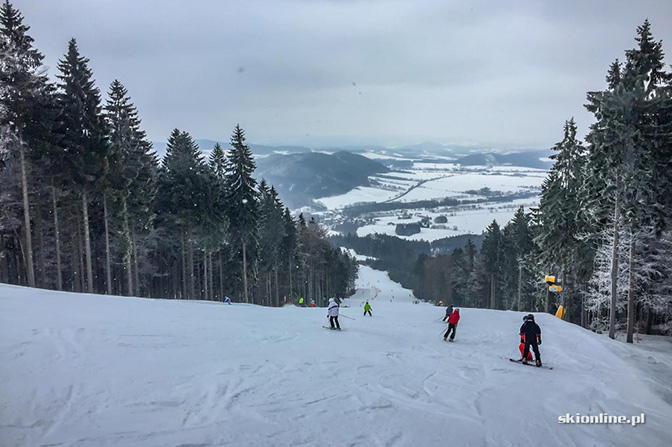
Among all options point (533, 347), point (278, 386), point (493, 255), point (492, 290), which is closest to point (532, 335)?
point (533, 347)

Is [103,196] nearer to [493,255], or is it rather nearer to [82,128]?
[82,128]

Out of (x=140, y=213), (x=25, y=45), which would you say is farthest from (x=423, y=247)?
(x=25, y=45)

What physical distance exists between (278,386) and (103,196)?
24566 mm

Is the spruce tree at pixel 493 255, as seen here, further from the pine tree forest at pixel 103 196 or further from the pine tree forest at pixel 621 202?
the pine tree forest at pixel 103 196

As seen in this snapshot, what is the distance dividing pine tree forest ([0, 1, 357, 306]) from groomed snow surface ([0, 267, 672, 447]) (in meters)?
11.9

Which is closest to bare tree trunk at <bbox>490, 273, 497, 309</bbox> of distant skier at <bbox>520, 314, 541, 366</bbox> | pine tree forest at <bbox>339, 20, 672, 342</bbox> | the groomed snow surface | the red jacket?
pine tree forest at <bbox>339, 20, 672, 342</bbox>

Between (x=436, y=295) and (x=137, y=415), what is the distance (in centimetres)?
8428

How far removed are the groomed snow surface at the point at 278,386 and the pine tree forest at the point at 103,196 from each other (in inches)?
467

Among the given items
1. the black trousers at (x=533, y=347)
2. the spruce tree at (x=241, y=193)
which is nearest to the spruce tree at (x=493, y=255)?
the spruce tree at (x=241, y=193)

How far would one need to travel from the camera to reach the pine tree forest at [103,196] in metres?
22.5

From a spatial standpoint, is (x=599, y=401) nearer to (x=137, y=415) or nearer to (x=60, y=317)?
(x=137, y=415)

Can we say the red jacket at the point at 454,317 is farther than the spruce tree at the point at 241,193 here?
No

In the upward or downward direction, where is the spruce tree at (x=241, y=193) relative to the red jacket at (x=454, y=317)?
upward

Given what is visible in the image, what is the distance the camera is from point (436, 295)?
86750 millimetres
